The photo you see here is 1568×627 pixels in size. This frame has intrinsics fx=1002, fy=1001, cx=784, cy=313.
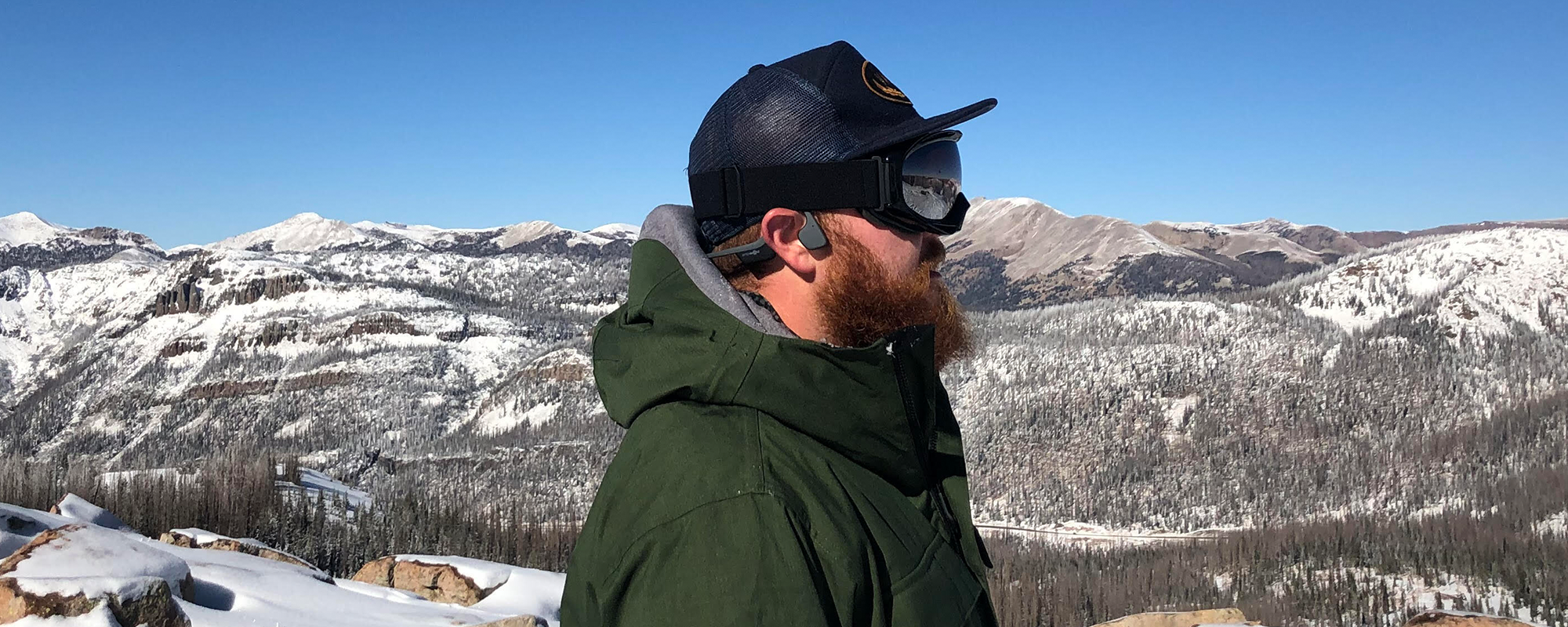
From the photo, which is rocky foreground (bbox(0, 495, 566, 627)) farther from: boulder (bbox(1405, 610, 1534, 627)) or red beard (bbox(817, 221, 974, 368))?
boulder (bbox(1405, 610, 1534, 627))

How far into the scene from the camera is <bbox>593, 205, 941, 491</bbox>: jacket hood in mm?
2457

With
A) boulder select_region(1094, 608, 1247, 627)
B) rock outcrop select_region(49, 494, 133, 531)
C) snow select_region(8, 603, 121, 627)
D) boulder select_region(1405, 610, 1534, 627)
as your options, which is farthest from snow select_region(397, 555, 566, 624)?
rock outcrop select_region(49, 494, 133, 531)

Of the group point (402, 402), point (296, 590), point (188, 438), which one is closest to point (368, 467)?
point (402, 402)

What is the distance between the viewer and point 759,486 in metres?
2.25

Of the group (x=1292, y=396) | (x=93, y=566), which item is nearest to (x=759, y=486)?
(x=93, y=566)

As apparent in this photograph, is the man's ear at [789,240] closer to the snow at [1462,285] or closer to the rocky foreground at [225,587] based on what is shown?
the rocky foreground at [225,587]

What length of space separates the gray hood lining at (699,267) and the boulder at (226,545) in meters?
19.5

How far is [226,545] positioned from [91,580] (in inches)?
470

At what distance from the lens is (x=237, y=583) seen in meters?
15.4

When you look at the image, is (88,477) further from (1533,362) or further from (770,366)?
(1533,362)

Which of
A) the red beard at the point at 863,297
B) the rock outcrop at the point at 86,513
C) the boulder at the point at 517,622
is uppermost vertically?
the red beard at the point at 863,297

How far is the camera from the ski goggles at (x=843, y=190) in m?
2.99

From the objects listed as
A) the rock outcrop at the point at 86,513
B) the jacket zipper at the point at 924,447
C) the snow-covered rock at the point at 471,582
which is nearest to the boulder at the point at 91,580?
the snow-covered rock at the point at 471,582

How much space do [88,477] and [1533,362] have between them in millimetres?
136889
